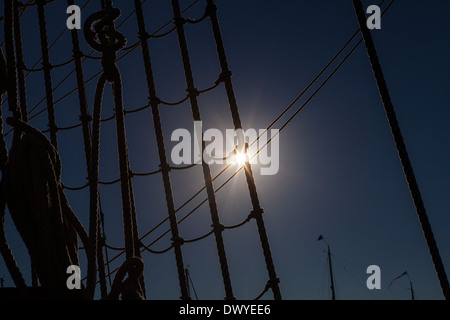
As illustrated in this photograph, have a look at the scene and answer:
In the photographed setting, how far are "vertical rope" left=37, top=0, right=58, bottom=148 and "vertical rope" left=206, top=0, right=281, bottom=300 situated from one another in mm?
1973

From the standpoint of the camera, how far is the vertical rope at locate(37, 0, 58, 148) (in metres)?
5.58

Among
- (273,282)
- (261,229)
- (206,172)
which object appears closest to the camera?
(273,282)

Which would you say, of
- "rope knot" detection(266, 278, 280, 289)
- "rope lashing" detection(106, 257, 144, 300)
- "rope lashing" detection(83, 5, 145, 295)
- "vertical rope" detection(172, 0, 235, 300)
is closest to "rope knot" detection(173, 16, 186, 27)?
"vertical rope" detection(172, 0, 235, 300)

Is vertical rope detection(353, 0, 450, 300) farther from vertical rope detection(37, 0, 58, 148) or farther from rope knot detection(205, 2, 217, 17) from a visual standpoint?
vertical rope detection(37, 0, 58, 148)

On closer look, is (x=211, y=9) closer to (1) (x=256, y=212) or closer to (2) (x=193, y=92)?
(2) (x=193, y=92)

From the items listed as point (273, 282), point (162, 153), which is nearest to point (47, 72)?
point (162, 153)

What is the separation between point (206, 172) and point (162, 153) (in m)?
0.56

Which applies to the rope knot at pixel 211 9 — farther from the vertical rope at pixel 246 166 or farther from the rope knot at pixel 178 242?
the rope knot at pixel 178 242

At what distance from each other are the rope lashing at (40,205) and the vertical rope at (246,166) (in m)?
2.95

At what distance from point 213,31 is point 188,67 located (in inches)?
19.4

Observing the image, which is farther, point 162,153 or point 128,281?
point 162,153

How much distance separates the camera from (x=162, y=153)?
5312mm

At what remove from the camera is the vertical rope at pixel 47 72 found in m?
5.58
